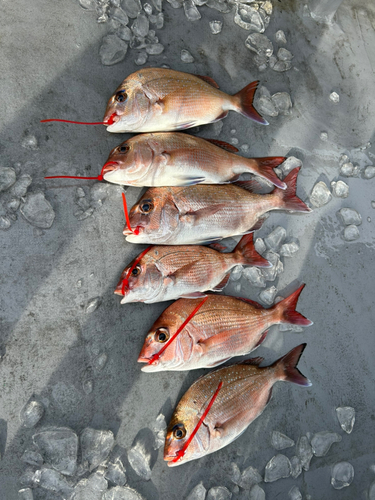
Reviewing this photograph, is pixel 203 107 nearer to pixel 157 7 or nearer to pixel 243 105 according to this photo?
pixel 243 105

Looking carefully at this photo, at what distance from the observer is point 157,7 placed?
7.57 ft

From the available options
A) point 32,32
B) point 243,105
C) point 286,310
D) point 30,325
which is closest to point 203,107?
point 243,105

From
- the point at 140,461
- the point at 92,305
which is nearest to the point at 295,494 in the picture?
the point at 140,461

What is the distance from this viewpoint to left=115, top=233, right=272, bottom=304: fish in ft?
6.12

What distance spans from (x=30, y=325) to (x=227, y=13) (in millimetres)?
2262

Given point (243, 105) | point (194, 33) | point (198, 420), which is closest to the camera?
point (198, 420)

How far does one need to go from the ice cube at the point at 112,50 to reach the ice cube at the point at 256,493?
245 centimetres

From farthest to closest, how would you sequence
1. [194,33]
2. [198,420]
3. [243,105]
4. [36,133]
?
[194,33], [243,105], [36,133], [198,420]

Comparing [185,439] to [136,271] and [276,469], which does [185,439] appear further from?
[136,271]

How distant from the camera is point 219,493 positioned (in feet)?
6.47

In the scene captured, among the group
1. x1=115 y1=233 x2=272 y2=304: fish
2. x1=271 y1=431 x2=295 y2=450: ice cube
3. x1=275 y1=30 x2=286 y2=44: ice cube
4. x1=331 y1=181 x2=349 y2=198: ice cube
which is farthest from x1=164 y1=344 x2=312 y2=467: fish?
x1=275 y1=30 x2=286 y2=44: ice cube

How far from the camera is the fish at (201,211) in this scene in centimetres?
191

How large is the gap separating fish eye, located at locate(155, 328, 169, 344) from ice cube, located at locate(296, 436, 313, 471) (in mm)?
1054

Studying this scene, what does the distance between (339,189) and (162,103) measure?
1.28 metres
